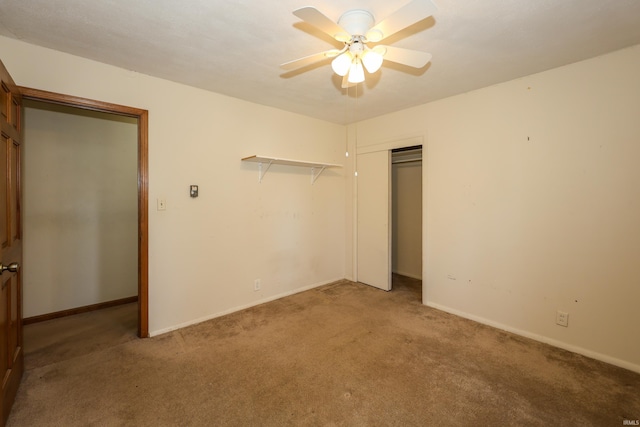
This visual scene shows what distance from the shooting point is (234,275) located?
10.3 ft

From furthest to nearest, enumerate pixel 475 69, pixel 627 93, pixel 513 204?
pixel 513 204, pixel 475 69, pixel 627 93

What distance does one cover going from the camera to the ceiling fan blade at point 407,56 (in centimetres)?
162

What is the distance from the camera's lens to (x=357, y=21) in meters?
1.56

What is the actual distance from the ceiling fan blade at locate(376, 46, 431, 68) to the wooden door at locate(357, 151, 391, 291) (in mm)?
2020

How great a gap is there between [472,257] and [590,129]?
1443mm

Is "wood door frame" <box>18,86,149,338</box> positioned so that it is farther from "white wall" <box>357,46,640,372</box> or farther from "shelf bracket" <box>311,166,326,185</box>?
"white wall" <box>357,46,640,372</box>

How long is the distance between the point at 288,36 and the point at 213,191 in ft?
5.49

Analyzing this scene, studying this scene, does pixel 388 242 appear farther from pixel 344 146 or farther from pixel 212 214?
pixel 212 214

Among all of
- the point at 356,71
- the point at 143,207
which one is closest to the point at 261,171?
the point at 143,207

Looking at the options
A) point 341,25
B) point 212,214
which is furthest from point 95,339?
point 341,25

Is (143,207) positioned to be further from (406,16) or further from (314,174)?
(406,16)

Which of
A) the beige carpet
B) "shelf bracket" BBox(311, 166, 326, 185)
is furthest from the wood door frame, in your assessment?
"shelf bracket" BBox(311, 166, 326, 185)

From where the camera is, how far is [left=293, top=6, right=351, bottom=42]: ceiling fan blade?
4.12ft

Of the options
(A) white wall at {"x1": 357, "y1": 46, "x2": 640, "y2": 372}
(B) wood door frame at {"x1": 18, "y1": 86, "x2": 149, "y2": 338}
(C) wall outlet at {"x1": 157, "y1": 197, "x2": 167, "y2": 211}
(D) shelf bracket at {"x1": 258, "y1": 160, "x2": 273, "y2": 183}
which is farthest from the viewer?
(D) shelf bracket at {"x1": 258, "y1": 160, "x2": 273, "y2": 183}
